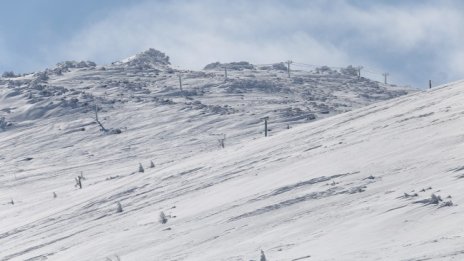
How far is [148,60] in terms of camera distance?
100750 millimetres

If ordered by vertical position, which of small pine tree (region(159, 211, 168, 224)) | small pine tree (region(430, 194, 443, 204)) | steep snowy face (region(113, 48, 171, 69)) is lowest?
small pine tree (region(159, 211, 168, 224))

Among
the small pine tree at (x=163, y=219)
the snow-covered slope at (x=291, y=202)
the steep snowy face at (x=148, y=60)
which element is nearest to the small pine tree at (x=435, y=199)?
the snow-covered slope at (x=291, y=202)

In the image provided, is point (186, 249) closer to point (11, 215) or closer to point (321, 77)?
point (11, 215)

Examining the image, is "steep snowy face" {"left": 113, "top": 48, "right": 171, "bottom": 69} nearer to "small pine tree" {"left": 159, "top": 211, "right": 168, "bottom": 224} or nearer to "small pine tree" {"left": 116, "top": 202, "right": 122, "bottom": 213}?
"small pine tree" {"left": 116, "top": 202, "right": 122, "bottom": 213}

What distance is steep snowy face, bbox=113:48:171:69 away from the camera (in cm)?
9243

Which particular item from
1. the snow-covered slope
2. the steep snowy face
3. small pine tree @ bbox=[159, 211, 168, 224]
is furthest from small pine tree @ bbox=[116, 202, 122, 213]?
the steep snowy face

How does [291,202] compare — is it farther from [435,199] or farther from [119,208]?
[119,208]

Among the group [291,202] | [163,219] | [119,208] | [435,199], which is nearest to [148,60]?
[119,208]

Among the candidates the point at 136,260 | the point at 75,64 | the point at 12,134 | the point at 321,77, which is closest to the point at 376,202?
the point at 136,260

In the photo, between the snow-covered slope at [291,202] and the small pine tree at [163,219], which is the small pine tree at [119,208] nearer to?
the snow-covered slope at [291,202]

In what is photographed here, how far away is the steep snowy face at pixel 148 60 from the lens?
92431mm

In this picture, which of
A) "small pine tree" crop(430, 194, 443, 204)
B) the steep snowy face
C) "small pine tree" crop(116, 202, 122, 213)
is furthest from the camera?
the steep snowy face

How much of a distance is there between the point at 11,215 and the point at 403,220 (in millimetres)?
15994

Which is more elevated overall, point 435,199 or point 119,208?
point 435,199
